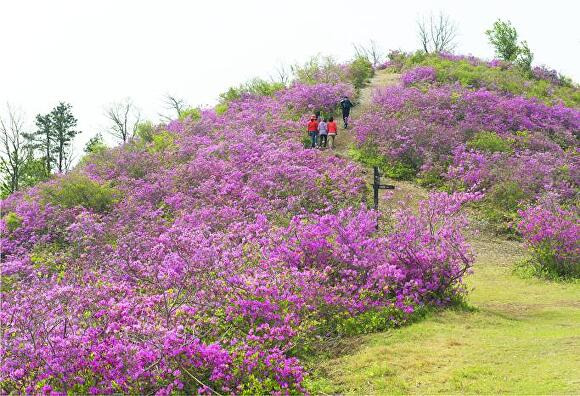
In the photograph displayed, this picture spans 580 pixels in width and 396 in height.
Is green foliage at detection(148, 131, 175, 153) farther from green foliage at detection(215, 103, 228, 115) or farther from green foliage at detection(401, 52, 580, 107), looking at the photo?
green foliage at detection(401, 52, 580, 107)

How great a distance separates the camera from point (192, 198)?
70.8 feet

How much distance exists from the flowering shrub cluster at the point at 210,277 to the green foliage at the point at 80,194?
0.26 feet

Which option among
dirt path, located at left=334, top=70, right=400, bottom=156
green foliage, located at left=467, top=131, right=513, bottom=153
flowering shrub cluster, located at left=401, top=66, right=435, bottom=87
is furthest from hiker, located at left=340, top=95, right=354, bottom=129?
flowering shrub cluster, located at left=401, top=66, right=435, bottom=87

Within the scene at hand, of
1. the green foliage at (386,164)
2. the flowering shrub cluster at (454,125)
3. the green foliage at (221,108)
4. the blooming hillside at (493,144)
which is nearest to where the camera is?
the blooming hillside at (493,144)

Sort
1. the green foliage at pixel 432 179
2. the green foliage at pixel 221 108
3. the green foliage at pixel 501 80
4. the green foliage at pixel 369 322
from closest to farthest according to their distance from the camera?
the green foliage at pixel 369 322 → the green foliage at pixel 432 179 → the green foliage at pixel 501 80 → the green foliage at pixel 221 108

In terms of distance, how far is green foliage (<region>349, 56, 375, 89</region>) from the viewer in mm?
37069

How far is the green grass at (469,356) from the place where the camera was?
784cm

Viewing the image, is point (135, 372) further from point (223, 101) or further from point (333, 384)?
point (223, 101)

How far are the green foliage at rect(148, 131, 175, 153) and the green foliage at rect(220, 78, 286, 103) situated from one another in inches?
243

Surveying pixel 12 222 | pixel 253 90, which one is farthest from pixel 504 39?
pixel 12 222

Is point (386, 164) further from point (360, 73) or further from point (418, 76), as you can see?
point (360, 73)

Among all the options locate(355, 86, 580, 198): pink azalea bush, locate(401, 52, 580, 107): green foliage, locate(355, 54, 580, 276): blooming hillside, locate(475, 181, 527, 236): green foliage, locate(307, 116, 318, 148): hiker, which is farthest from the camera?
locate(401, 52, 580, 107): green foliage

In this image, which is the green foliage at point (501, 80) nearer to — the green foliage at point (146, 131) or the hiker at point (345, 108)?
the hiker at point (345, 108)

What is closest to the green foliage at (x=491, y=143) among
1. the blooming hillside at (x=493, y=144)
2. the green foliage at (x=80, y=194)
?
the blooming hillside at (x=493, y=144)
